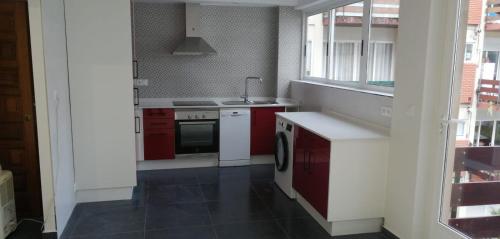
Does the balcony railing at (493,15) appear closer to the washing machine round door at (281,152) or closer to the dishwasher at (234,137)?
the washing machine round door at (281,152)

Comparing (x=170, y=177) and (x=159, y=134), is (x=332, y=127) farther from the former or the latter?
(x=159, y=134)

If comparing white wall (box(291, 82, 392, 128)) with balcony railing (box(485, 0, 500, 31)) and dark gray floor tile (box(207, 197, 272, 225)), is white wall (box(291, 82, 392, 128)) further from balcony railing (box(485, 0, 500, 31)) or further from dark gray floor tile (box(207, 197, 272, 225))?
dark gray floor tile (box(207, 197, 272, 225))

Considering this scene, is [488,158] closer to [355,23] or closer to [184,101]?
[355,23]

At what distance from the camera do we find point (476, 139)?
8.99 ft

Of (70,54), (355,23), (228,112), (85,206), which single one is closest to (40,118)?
(70,54)

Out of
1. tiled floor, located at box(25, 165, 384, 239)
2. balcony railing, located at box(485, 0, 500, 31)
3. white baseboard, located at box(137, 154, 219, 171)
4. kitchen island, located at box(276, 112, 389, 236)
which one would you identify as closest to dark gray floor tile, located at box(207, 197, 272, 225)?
tiled floor, located at box(25, 165, 384, 239)

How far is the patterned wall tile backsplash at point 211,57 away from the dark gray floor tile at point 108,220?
7.17ft

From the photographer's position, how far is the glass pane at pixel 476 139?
8.47 feet

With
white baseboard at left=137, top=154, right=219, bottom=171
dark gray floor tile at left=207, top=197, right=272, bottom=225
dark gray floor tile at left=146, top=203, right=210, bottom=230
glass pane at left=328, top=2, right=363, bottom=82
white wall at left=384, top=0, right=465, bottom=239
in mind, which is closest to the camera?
white wall at left=384, top=0, right=465, bottom=239

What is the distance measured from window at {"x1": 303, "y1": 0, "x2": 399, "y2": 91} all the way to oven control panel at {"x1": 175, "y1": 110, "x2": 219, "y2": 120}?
1.57 meters

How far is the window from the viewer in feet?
13.4

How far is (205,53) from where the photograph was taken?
561 centimetres

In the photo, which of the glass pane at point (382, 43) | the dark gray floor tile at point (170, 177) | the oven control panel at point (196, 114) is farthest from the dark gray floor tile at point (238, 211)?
the glass pane at point (382, 43)

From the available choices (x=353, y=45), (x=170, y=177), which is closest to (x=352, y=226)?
(x=353, y=45)
